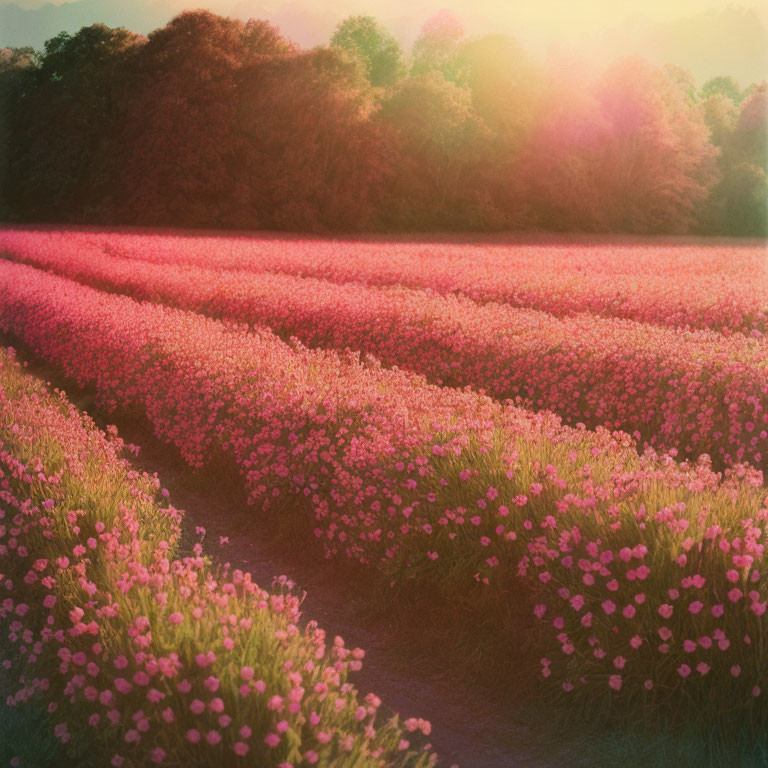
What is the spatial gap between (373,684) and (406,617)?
0.65 metres

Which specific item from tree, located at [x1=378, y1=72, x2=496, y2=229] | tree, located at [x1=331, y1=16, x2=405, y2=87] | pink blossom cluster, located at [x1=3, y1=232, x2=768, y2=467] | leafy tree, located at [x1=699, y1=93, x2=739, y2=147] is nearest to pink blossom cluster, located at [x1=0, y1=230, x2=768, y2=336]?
pink blossom cluster, located at [x1=3, y1=232, x2=768, y2=467]

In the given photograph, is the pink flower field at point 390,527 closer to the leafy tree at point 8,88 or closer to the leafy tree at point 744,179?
the leafy tree at point 8,88

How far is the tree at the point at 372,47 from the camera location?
4162 cm

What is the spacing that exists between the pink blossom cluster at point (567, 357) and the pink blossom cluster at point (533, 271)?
1599 millimetres

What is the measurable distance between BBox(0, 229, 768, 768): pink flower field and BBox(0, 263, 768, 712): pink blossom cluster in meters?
0.02

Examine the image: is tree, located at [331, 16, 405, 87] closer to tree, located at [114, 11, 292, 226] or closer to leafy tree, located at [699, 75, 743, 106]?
tree, located at [114, 11, 292, 226]

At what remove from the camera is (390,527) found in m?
5.82

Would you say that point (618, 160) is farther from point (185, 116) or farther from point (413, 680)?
point (413, 680)

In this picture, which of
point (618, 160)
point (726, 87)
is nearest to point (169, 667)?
point (618, 160)

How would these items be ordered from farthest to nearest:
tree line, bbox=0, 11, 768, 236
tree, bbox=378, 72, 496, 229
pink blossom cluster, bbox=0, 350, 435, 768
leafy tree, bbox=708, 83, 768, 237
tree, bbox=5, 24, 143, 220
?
leafy tree, bbox=708, 83, 768, 237 < tree, bbox=378, 72, 496, 229 < tree, bbox=5, 24, 143, 220 < tree line, bbox=0, 11, 768, 236 < pink blossom cluster, bbox=0, 350, 435, 768

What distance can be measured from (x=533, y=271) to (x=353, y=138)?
24.5m

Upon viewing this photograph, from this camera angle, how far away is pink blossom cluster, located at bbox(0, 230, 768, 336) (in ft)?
41.7

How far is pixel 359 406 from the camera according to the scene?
274 inches

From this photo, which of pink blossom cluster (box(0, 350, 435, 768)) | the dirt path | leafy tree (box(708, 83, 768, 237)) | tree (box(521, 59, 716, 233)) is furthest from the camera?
leafy tree (box(708, 83, 768, 237))
